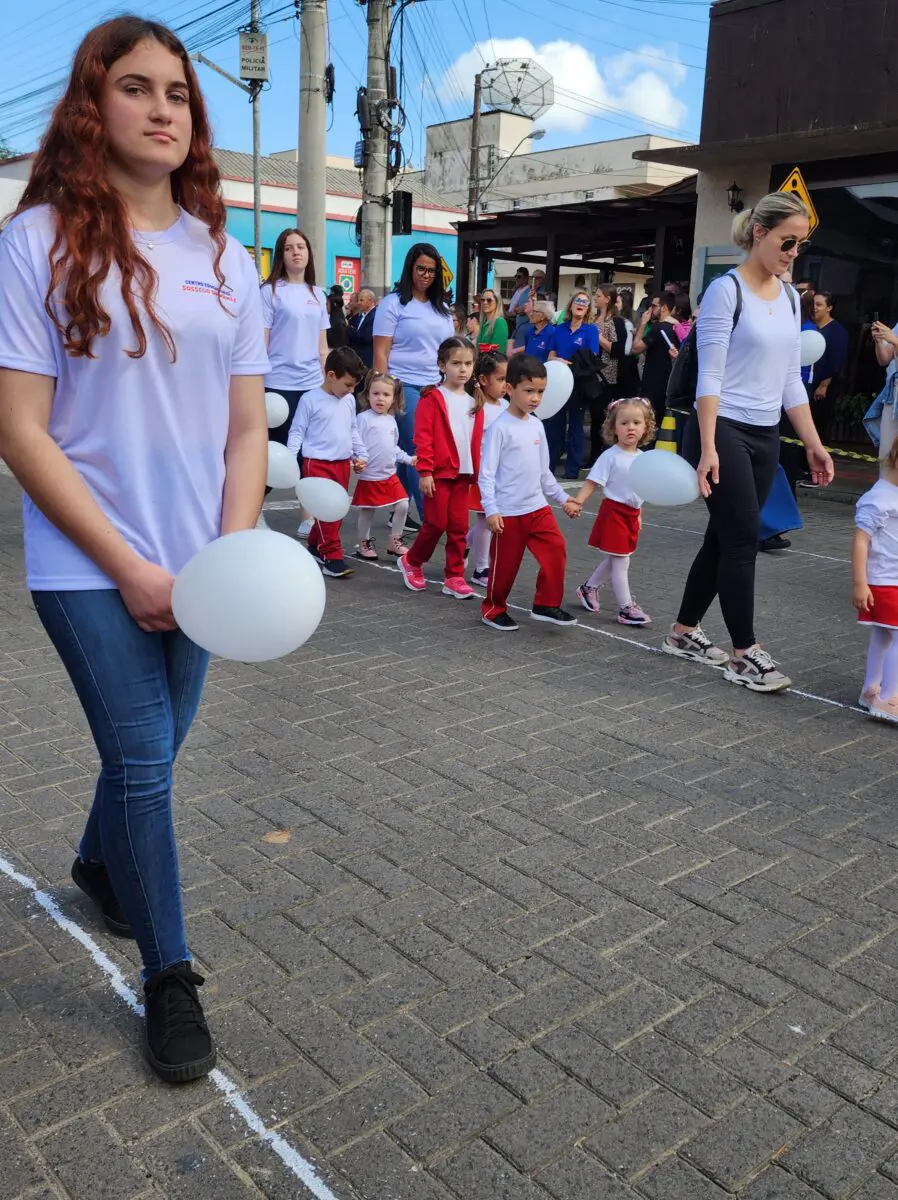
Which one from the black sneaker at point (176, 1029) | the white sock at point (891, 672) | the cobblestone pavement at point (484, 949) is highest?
the white sock at point (891, 672)

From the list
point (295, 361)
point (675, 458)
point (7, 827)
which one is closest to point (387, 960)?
point (7, 827)

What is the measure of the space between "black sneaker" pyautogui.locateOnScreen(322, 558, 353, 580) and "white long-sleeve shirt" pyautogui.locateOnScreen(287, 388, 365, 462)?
0.71m

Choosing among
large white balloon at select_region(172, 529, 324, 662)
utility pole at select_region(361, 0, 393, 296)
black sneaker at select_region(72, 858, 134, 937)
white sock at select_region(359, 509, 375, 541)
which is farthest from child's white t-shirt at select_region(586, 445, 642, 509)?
utility pole at select_region(361, 0, 393, 296)

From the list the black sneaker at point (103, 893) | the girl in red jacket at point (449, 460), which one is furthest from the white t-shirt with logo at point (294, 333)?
the black sneaker at point (103, 893)

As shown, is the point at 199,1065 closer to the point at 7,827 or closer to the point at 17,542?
the point at 7,827

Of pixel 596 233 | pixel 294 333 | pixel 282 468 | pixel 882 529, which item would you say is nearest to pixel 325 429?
pixel 282 468

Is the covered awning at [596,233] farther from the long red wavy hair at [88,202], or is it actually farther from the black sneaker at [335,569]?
the long red wavy hair at [88,202]

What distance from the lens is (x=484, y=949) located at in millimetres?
2967

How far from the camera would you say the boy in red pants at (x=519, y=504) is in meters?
6.26

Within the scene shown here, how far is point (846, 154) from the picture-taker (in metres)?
13.4

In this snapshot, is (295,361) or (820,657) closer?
(820,657)

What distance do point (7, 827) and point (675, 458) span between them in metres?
3.63

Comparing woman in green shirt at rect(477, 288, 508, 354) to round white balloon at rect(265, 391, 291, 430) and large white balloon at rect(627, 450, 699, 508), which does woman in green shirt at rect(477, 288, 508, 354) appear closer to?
round white balloon at rect(265, 391, 291, 430)

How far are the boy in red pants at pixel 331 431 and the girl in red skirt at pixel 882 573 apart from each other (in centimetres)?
363
